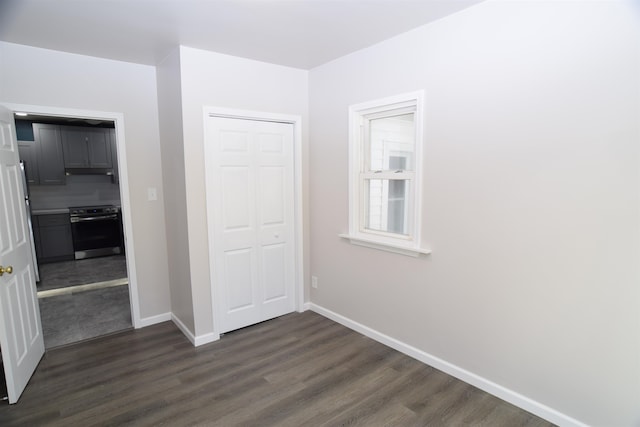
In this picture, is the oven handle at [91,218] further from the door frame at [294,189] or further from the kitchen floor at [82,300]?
the door frame at [294,189]

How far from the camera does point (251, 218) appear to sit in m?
3.20

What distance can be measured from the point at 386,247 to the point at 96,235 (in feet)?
18.4

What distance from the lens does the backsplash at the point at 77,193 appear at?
227 inches

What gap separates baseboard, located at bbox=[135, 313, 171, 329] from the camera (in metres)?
3.28

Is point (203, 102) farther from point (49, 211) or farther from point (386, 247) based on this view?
point (49, 211)

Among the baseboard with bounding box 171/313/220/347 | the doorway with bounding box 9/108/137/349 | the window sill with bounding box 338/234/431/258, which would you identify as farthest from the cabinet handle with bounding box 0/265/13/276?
the window sill with bounding box 338/234/431/258

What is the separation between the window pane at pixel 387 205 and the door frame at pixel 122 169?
2284mm

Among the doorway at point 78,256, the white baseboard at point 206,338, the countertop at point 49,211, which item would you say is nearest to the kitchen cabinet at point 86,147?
the doorway at point 78,256

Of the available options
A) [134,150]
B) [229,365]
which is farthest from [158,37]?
[229,365]

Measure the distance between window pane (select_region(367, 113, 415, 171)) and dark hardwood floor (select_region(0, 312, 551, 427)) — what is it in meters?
1.62

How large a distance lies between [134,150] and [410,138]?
8.41ft

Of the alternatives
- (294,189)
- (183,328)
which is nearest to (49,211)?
(183,328)

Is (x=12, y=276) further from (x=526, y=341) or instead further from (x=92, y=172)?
(x=92, y=172)

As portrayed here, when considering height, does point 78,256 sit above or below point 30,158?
below
